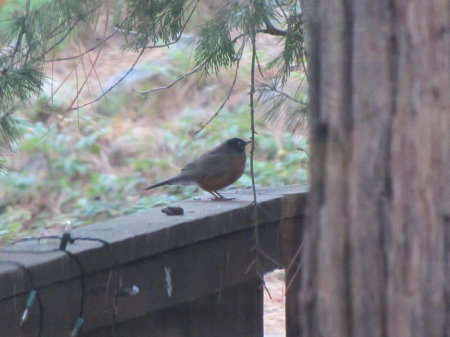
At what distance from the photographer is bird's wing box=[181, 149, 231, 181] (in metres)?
6.31

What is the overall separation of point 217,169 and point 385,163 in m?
4.42

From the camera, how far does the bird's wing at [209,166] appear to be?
6.31 metres

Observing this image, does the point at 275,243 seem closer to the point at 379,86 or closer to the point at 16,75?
the point at 16,75

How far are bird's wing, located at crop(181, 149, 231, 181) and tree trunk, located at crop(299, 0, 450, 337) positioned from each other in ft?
14.0

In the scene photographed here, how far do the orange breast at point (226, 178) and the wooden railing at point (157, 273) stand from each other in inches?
49.5

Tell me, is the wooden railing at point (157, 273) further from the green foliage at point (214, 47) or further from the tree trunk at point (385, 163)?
the tree trunk at point (385, 163)

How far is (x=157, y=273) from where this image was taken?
3777 millimetres

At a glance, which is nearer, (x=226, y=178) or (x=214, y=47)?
(x=214, y=47)

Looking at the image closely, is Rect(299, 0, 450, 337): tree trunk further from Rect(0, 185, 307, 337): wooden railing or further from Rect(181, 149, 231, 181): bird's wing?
Rect(181, 149, 231, 181): bird's wing

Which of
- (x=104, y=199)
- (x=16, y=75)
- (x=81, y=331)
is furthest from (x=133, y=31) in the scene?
(x=104, y=199)

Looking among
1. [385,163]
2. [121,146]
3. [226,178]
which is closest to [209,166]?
[226,178]

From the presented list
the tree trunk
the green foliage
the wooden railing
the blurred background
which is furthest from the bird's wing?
the tree trunk

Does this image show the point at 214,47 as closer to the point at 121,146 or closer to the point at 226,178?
the point at 226,178

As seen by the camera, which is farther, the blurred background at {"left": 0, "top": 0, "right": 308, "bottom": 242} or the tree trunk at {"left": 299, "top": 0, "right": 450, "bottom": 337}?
the blurred background at {"left": 0, "top": 0, "right": 308, "bottom": 242}
